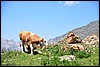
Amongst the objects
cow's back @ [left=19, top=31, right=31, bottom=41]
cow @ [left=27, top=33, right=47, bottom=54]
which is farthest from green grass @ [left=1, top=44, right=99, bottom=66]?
cow's back @ [left=19, top=31, right=31, bottom=41]

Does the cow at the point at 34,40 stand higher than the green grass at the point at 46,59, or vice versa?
the cow at the point at 34,40

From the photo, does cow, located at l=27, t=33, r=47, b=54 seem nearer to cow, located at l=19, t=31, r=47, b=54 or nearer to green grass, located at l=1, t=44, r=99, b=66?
cow, located at l=19, t=31, r=47, b=54

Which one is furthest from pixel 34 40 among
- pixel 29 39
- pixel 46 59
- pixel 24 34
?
pixel 46 59

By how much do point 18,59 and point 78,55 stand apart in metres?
2.88

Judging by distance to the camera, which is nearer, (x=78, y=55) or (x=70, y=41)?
(x=78, y=55)

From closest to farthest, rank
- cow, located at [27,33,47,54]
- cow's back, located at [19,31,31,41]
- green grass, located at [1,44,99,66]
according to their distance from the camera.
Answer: green grass, located at [1,44,99,66] → cow, located at [27,33,47,54] → cow's back, located at [19,31,31,41]

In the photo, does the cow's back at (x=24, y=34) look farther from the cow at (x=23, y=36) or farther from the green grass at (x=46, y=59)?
the green grass at (x=46, y=59)

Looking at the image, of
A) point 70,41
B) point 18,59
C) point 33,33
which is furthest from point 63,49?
point 70,41

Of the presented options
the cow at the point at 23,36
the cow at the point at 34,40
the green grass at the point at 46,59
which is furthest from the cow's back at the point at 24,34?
the green grass at the point at 46,59

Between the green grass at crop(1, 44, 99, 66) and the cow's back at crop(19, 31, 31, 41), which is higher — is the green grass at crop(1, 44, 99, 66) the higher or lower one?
the lower one

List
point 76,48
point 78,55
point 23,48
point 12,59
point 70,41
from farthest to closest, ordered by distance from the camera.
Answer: point 70,41 → point 23,48 → point 76,48 → point 78,55 → point 12,59

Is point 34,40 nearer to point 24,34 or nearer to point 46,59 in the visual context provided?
point 24,34

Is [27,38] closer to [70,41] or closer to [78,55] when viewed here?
[78,55]

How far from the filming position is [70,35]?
76.3 feet
